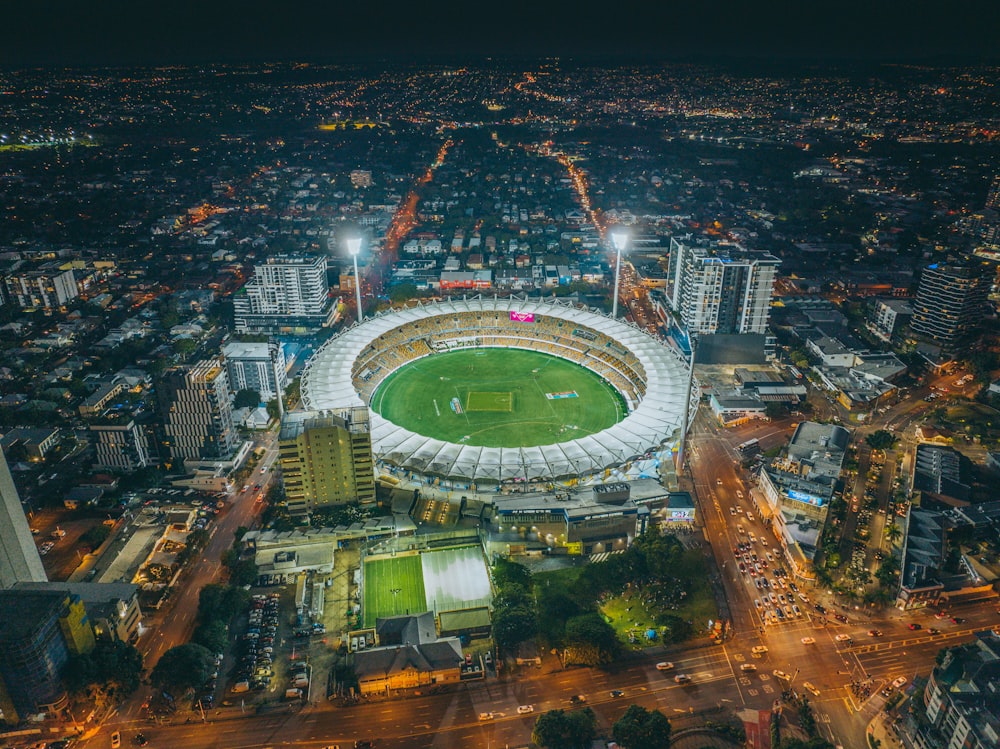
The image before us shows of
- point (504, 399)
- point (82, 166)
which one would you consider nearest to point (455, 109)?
point (82, 166)

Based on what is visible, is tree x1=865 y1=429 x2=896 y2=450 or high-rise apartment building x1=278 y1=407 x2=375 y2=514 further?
tree x1=865 y1=429 x2=896 y2=450

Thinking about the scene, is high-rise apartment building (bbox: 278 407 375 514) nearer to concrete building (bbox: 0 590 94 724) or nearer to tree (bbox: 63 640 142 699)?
tree (bbox: 63 640 142 699)

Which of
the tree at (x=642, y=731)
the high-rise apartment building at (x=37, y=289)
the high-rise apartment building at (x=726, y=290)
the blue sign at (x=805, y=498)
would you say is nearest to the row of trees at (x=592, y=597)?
the tree at (x=642, y=731)

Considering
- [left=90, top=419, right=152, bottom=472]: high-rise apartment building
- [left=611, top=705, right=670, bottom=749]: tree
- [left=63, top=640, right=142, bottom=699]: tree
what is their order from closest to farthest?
[left=611, top=705, right=670, bottom=749]: tree, [left=63, top=640, right=142, bottom=699]: tree, [left=90, top=419, right=152, bottom=472]: high-rise apartment building

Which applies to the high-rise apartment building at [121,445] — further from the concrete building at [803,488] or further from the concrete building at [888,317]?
the concrete building at [888,317]

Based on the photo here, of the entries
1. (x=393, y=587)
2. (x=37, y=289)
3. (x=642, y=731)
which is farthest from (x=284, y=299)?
(x=642, y=731)

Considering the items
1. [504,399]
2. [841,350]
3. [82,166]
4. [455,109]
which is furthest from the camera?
[455,109]

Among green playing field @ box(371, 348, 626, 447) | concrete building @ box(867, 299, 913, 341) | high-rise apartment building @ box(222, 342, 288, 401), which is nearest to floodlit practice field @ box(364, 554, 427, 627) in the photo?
green playing field @ box(371, 348, 626, 447)

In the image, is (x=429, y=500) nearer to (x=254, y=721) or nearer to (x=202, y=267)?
(x=254, y=721)
